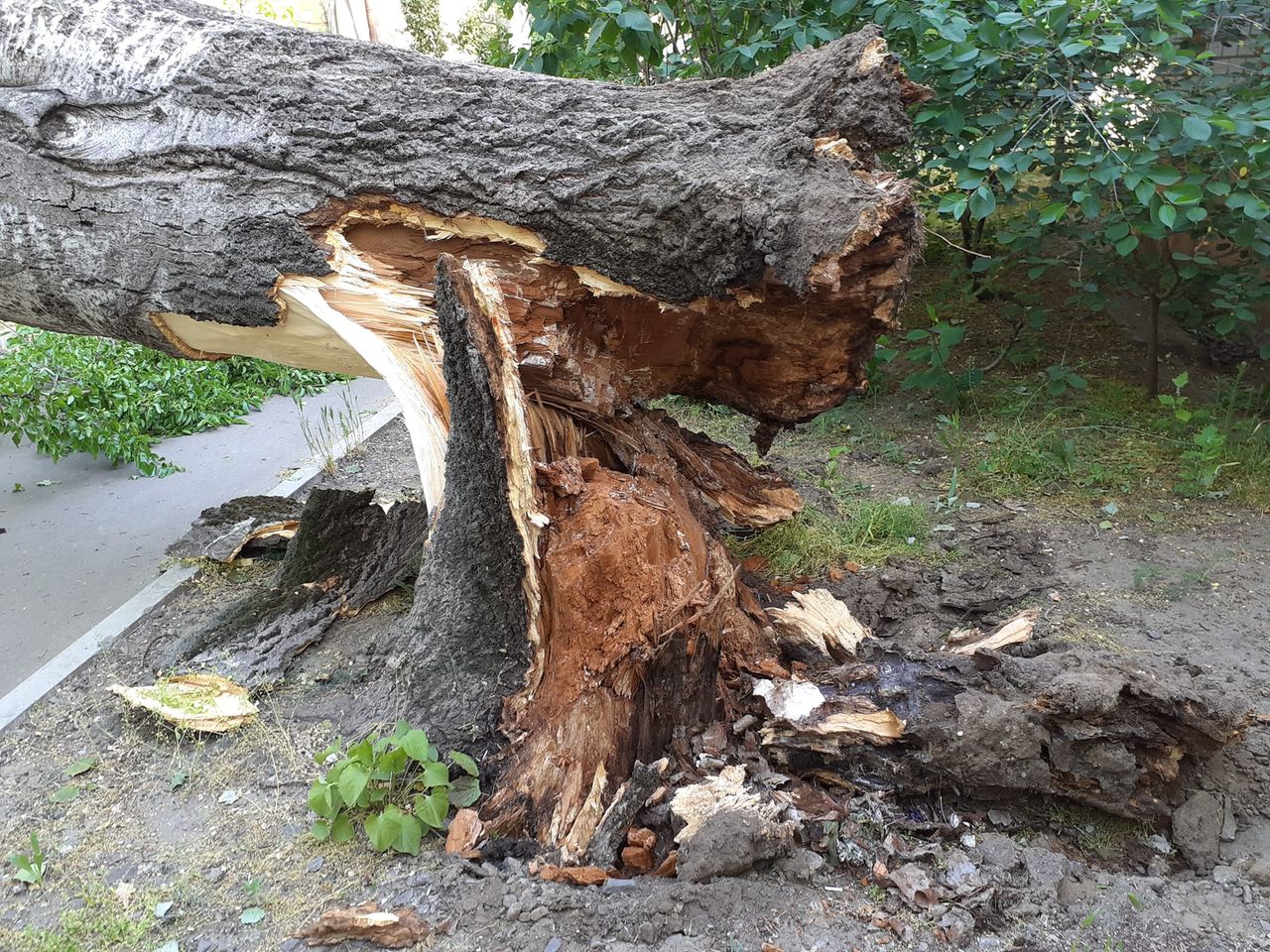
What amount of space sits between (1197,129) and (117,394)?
18.8 ft

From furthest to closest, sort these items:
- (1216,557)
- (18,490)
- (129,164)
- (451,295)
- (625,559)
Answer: (18,490), (1216,557), (129,164), (625,559), (451,295)

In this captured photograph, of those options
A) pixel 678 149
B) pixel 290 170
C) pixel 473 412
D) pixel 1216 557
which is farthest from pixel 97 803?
pixel 1216 557

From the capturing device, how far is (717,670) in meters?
2.48

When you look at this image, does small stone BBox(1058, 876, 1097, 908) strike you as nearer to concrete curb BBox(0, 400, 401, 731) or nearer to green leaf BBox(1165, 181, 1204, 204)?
green leaf BBox(1165, 181, 1204, 204)

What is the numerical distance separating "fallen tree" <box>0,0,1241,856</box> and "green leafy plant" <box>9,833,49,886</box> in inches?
34.2

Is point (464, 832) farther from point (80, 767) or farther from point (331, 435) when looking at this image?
point (331, 435)

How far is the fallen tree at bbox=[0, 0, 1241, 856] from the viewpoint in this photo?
2191 mm

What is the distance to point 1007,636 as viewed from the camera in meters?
2.68

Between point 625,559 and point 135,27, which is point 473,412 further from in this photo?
point 135,27

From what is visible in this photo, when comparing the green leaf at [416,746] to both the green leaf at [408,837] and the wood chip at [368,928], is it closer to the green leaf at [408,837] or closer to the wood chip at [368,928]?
the green leaf at [408,837]

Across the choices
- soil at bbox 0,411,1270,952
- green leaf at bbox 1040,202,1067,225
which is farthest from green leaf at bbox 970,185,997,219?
soil at bbox 0,411,1270,952

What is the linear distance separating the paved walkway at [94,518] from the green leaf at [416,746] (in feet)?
5.97

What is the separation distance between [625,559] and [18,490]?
13.5 feet

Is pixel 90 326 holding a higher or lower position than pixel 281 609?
higher
